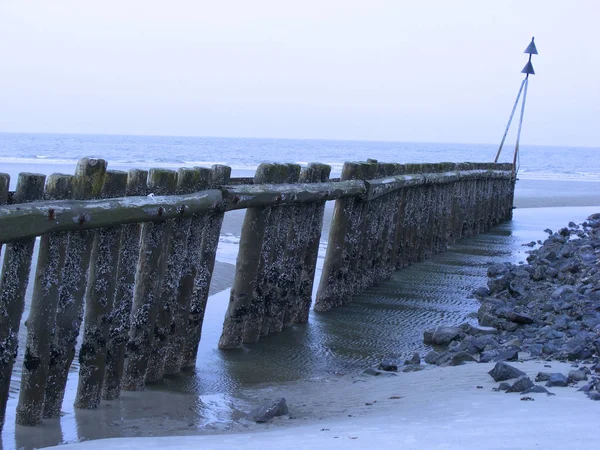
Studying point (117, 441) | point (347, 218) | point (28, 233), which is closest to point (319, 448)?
point (117, 441)

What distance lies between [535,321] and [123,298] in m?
3.75

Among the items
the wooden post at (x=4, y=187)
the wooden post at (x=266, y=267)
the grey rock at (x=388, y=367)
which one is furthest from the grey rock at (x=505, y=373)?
the wooden post at (x=4, y=187)

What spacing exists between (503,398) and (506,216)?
15.5 meters

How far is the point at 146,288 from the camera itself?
485cm

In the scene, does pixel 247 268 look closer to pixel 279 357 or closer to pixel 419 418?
pixel 279 357

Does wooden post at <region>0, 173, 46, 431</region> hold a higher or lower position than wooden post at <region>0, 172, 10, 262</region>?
lower

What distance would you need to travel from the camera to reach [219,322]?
23.0 feet

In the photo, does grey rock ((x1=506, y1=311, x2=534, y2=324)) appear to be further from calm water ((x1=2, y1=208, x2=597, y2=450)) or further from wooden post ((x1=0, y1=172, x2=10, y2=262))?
wooden post ((x1=0, y1=172, x2=10, y2=262))

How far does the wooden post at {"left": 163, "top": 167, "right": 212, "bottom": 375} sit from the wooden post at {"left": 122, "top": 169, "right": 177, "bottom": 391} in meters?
0.27

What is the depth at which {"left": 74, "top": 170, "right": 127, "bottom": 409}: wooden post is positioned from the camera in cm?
432

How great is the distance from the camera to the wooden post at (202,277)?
5.38m

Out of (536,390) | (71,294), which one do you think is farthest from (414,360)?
(71,294)

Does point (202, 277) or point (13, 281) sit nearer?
point (13, 281)

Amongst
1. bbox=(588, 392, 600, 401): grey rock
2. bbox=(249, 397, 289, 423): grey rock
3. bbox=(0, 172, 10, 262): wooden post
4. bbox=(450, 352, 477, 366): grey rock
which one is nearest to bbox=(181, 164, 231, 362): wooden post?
bbox=(249, 397, 289, 423): grey rock
